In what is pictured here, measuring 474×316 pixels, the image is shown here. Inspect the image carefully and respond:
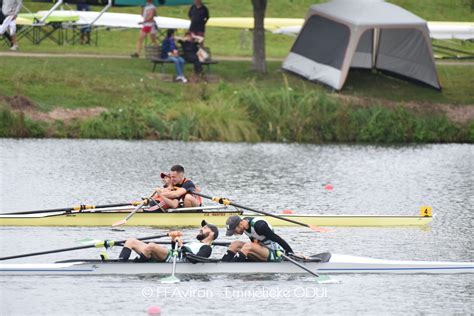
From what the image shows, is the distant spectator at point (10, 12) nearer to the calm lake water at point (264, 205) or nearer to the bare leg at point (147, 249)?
the calm lake water at point (264, 205)

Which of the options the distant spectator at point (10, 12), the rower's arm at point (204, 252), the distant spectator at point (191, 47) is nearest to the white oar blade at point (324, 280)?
the rower's arm at point (204, 252)

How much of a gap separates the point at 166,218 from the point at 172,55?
58.9 ft

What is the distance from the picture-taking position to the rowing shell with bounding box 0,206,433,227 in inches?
1091

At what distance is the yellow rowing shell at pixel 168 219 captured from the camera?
27719mm

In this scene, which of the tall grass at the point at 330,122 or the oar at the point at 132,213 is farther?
the tall grass at the point at 330,122

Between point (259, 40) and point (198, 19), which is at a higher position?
point (198, 19)

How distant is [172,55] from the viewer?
149 ft

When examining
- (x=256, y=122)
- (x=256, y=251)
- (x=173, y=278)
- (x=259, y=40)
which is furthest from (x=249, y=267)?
(x=259, y=40)

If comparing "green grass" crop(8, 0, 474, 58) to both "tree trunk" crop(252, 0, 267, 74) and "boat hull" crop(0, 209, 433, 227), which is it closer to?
"tree trunk" crop(252, 0, 267, 74)

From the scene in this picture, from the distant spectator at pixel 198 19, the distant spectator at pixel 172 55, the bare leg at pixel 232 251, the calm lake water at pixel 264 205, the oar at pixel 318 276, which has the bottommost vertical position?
the calm lake water at pixel 264 205

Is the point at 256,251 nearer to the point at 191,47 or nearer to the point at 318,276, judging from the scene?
the point at 318,276

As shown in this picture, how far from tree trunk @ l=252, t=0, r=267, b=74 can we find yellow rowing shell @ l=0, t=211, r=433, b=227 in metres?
19.4

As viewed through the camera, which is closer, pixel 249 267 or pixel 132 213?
pixel 249 267

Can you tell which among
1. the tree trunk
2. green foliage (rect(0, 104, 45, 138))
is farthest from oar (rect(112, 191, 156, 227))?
the tree trunk
